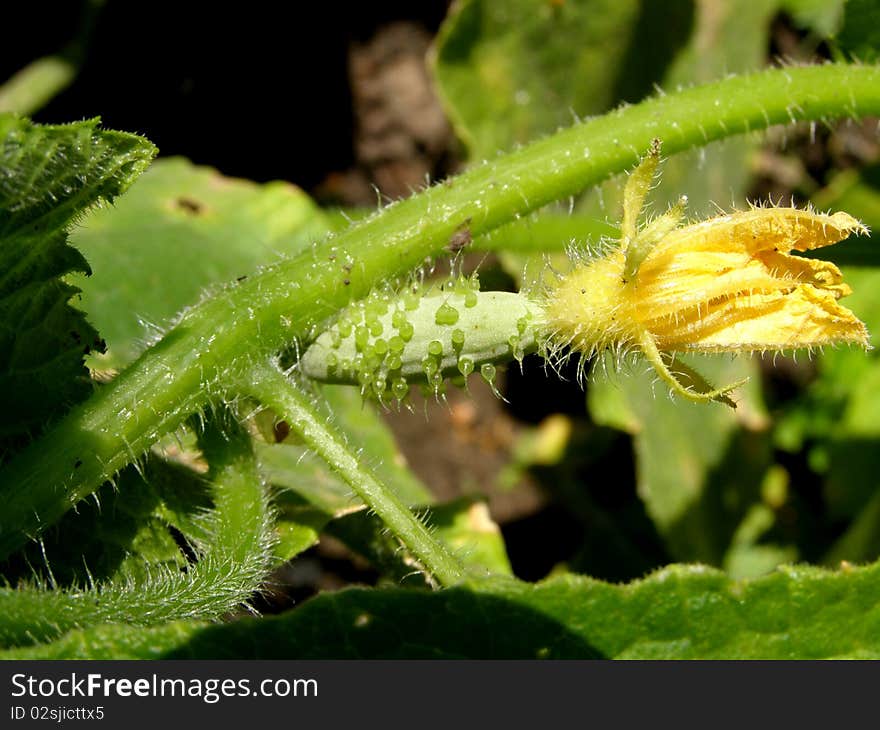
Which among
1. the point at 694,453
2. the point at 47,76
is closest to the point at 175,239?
the point at 47,76

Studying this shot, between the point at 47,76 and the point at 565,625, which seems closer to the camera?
the point at 565,625

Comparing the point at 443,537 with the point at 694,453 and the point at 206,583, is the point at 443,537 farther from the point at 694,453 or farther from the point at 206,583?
the point at 694,453

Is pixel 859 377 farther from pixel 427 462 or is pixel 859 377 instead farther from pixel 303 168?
pixel 303 168

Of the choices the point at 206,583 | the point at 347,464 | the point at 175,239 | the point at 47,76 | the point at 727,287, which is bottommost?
the point at 206,583

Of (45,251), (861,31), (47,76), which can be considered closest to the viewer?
(45,251)

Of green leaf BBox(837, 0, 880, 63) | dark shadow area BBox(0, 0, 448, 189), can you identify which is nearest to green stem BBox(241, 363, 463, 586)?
green leaf BBox(837, 0, 880, 63)
